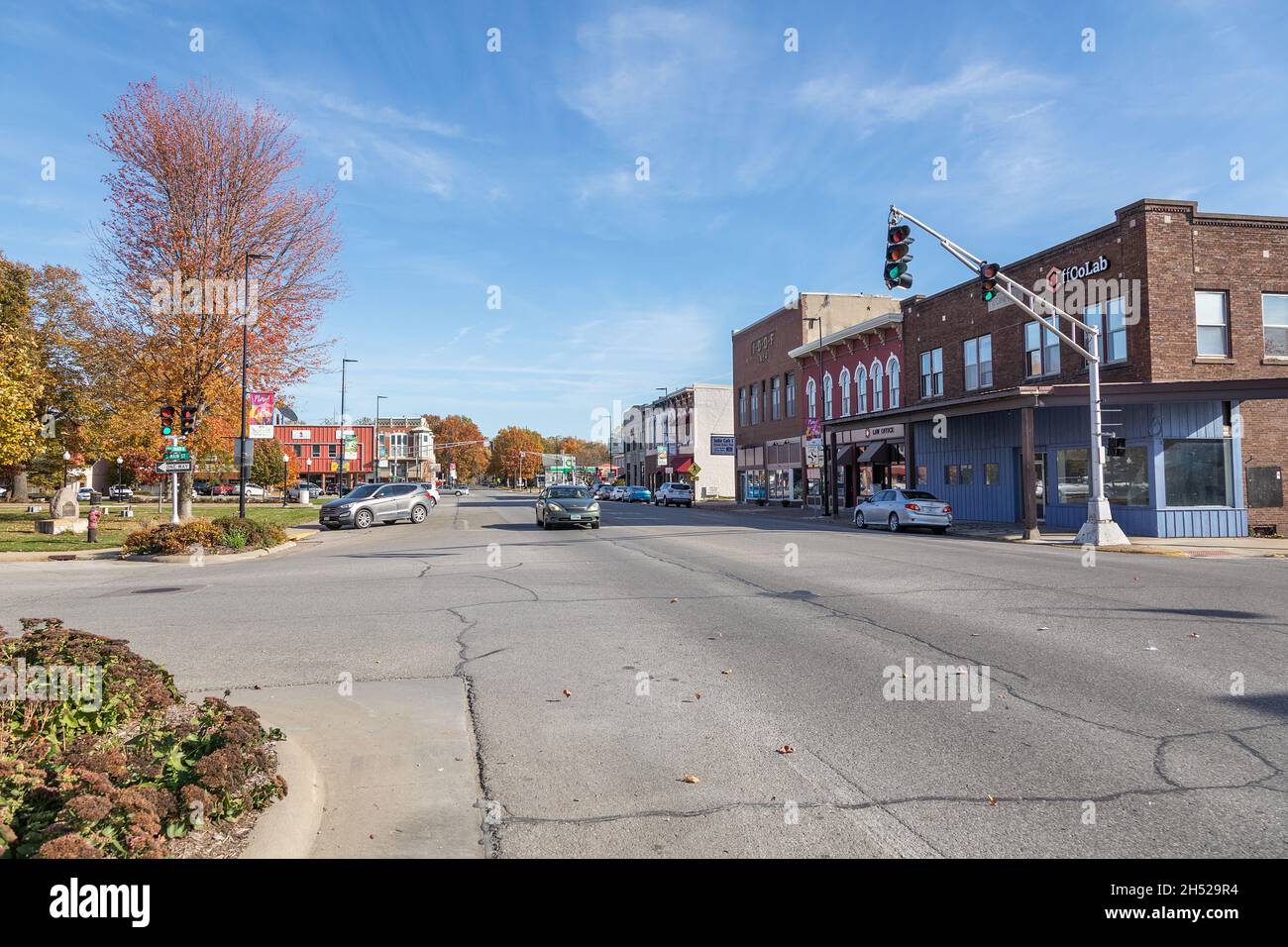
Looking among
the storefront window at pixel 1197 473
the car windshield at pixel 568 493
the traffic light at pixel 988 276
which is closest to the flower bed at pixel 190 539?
the car windshield at pixel 568 493

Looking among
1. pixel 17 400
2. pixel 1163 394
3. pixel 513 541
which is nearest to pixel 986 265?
pixel 1163 394

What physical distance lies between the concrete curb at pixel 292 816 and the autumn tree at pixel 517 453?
439 feet

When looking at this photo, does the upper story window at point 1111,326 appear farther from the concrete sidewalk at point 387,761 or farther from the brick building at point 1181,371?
the concrete sidewalk at point 387,761

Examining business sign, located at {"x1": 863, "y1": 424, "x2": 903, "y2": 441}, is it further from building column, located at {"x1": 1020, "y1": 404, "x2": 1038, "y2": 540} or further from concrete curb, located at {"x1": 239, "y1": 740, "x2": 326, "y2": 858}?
concrete curb, located at {"x1": 239, "y1": 740, "x2": 326, "y2": 858}

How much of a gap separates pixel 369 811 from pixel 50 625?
355 cm

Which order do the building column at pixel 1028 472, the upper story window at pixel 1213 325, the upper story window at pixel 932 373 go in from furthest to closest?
the upper story window at pixel 932 373, the upper story window at pixel 1213 325, the building column at pixel 1028 472

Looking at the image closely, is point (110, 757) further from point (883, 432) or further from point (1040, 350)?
point (883, 432)

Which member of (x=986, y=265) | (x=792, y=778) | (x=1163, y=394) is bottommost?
(x=792, y=778)

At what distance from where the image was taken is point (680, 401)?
81.4 metres

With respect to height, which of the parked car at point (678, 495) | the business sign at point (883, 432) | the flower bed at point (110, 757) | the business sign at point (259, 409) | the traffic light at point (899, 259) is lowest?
the flower bed at point (110, 757)

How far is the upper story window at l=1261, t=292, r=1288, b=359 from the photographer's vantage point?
24891 mm

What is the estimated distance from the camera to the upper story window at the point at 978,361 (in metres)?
31.9

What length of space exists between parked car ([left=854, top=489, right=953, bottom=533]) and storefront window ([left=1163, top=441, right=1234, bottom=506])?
6.45 meters
